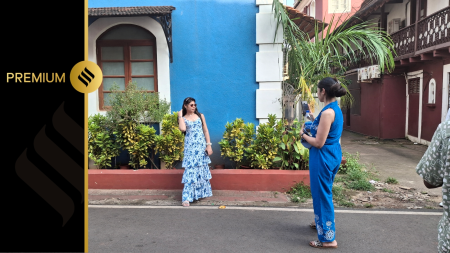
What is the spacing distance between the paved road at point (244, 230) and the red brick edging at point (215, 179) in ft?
2.86

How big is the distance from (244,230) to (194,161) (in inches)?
60.0

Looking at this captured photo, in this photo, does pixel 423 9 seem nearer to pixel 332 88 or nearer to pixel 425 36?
pixel 425 36

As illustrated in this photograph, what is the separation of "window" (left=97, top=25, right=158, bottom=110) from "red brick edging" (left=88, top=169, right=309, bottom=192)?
59.0 inches

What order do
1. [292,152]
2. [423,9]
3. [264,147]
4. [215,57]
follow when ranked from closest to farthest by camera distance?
1. [292,152]
2. [264,147]
3. [215,57]
4. [423,9]

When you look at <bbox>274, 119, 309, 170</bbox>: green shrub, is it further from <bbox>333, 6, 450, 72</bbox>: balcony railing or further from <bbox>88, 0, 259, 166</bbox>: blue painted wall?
<bbox>333, 6, 450, 72</bbox>: balcony railing

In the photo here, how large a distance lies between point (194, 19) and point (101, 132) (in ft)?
9.02

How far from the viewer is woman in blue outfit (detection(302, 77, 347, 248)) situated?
359 cm

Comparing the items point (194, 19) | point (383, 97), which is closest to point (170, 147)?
point (194, 19)

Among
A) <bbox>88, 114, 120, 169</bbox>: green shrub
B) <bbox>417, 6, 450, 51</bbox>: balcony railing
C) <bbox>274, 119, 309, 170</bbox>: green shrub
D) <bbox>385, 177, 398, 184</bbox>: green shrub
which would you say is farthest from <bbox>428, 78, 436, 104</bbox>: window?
<bbox>88, 114, 120, 169</bbox>: green shrub

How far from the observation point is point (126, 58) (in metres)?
6.95

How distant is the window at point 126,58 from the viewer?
691 centimetres

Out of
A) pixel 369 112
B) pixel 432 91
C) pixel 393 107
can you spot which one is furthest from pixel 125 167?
pixel 369 112

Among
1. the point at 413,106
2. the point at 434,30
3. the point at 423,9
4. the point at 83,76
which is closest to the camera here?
the point at 83,76

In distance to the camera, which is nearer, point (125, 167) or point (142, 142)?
point (142, 142)
